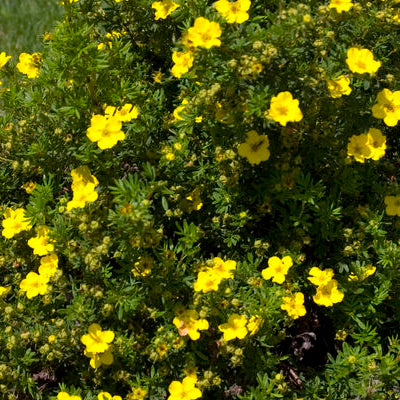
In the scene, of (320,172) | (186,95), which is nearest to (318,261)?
(320,172)

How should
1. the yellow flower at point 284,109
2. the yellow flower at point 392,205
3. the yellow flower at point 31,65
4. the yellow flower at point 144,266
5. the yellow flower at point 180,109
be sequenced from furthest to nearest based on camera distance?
1. the yellow flower at point 31,65
2. the yellow flower at point 180,109
3. the yellow flower at point 392,205
4. the yellow flower at point 144,266
5. the yellow flower at point 284,109

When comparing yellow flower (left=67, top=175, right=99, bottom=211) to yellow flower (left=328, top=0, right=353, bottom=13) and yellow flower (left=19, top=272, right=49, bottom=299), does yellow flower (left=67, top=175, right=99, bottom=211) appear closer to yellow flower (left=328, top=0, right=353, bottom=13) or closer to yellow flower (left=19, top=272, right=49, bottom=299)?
yellow flower (left=19, top=272, right=49, bottom=299)

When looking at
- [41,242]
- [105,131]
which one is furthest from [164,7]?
[41,242]

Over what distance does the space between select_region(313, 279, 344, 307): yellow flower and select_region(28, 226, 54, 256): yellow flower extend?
1.20 metres

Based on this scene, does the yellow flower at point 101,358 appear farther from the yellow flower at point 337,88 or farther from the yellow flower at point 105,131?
the yellow flower at point 337,88

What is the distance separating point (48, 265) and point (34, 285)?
0.11m

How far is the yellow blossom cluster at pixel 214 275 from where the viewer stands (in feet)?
8.00

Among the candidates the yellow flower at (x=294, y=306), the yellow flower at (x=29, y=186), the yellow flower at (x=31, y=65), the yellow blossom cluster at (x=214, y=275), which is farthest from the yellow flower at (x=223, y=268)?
the yellow flower at (x=31, y=65)

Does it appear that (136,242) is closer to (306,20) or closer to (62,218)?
(62,218)

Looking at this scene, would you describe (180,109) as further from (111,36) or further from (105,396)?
(105,396)

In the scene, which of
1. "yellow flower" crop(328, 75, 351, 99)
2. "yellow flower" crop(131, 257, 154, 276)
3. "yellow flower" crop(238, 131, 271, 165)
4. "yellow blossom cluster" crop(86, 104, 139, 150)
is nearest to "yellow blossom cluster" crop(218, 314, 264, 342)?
"yellow flower" crop(131, 257, 154, 276)

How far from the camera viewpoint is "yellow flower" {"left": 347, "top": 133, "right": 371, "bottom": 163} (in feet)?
8.72

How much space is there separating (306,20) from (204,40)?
0.39 m

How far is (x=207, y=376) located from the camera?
8.18 ft
